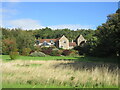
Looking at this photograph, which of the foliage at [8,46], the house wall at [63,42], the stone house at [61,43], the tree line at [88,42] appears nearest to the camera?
the tree line at [88,42]

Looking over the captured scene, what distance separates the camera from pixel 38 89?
5.30 m

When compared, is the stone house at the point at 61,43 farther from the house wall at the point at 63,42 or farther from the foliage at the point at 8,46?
the foliage at the point at 8,46

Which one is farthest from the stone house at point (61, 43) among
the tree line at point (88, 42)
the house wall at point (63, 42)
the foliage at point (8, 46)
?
the foliage at point (8, 46)

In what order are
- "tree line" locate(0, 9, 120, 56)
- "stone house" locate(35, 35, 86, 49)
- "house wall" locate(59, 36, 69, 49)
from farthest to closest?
"stone house" locate(35, 35, 86, 49)
"house wall" locate(59, 36, 69, 49)
"tree line" locate(0, 9, 120, 56)

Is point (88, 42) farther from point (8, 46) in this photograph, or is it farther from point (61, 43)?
point (61, 43)

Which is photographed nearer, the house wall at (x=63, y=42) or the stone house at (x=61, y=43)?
the house wall at (x=63, y=42)

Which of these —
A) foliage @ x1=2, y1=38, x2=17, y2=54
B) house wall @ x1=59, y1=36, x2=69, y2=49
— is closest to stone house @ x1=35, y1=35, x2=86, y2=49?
house wall @ x1=59, y1=36, x2=69, y2=49

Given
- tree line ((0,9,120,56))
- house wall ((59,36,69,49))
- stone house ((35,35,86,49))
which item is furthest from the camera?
stone house ((35,35,86,49))

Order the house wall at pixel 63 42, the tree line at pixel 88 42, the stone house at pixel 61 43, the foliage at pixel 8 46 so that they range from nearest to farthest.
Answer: the tree line at pixel 88 42 → the foliage at pixel 8 46 → the house wall at pixel 63 42 → the stone house at pixel 61 43

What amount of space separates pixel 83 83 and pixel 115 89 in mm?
1219

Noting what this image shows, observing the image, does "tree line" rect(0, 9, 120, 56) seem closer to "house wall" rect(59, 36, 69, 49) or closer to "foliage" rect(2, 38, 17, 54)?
"foliage" rect(2, 38, 17, 54)

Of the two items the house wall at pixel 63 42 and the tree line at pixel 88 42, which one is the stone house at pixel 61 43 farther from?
the tree line at pixel 88 42

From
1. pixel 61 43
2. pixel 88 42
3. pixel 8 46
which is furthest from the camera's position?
pixel 61 43

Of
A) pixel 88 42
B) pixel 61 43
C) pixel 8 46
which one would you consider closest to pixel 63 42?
pixel 61 43
